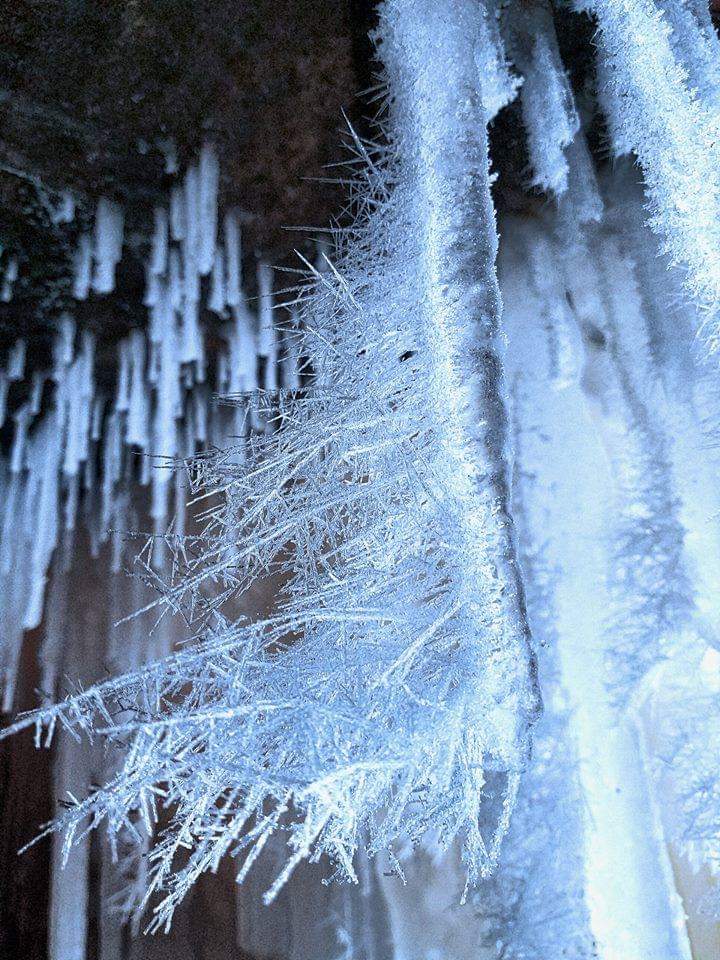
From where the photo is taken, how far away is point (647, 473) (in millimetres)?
1319

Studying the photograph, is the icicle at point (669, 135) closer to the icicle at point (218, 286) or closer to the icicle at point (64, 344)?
the icicle at point (218, 286)

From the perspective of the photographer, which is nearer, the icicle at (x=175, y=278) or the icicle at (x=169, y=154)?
the icicle at (x=169, y=154)

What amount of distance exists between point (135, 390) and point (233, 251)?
491 mm

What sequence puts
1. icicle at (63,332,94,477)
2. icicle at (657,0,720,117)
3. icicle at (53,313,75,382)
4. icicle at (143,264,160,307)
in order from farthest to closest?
1. icicle at (63,332,94,477)
2. icicle at (53,313,75,382)
3. icicle at (143,264,160,307)
4. icicle at (657,0,720,117)

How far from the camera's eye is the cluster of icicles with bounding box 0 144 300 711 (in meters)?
1.48

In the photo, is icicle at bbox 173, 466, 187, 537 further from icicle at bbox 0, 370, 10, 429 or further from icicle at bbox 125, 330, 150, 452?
icicle at bbox 0, 370, 10, 429

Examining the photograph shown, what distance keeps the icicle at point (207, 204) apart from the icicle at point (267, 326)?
113 millimetres

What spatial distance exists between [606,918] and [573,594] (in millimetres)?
447

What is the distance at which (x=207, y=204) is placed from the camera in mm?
1424

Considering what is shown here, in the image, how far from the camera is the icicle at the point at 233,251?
4.90 feet

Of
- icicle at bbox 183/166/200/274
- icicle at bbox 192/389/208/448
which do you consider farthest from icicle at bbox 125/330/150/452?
icicle at bbox 183/166/200/274

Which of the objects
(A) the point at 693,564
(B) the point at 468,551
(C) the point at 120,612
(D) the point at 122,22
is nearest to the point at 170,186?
(D) the point at 122,22

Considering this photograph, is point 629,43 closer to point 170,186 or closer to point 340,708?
point 170,186

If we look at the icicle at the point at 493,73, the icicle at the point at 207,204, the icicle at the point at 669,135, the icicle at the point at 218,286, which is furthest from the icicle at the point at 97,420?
the icicle at the point at 669,135
